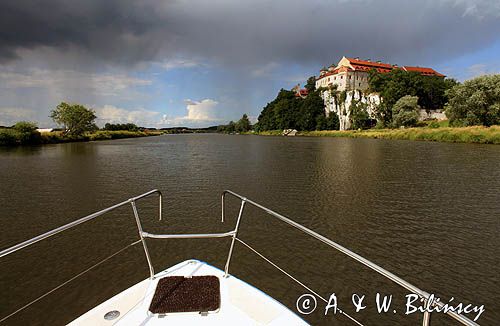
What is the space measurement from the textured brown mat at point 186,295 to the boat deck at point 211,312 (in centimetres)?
6

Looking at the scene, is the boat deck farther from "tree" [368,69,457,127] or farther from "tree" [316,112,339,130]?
"tree" [316,112,339,130]

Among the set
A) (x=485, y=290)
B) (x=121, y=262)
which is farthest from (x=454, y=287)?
(x=121, y=262)

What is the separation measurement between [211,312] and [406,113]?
8372cm

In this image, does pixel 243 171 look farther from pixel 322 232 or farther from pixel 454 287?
pixel 454 287

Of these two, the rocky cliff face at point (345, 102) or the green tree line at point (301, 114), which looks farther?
the green tree line at point (301, 114)

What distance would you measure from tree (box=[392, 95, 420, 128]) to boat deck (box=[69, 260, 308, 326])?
3255 inches

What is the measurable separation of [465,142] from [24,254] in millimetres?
57699

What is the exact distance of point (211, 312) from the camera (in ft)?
10.8

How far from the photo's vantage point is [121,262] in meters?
7.52

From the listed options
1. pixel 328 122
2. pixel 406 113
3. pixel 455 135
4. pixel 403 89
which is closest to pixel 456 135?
pixel 455 135

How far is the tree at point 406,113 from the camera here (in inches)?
2891

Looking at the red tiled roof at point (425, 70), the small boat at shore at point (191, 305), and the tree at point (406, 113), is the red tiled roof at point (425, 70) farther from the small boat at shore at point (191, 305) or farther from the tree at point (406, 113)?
the small boat at shore at point (191, 305)

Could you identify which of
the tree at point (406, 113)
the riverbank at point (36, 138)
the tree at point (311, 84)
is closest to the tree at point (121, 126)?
the riverbank at point (36, 138)

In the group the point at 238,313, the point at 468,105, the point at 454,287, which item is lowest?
the point at 454,287
